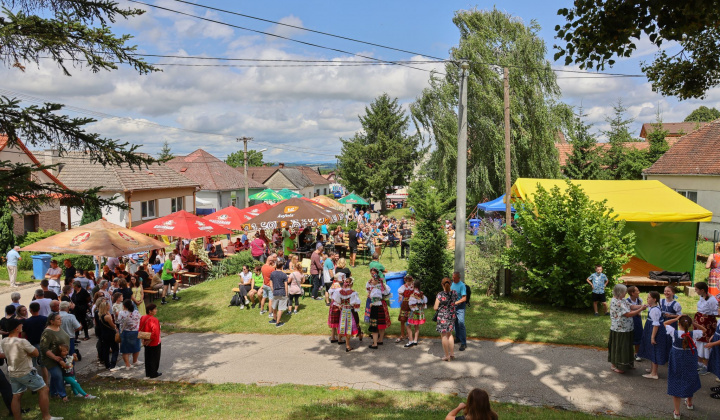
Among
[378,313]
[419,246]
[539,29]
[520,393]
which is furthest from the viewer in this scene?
[539,29]

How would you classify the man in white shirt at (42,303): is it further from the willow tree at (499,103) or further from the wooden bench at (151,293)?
the willow tree at (499,103)

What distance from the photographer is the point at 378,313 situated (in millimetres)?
10562

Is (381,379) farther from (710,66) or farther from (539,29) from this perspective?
(539,29)

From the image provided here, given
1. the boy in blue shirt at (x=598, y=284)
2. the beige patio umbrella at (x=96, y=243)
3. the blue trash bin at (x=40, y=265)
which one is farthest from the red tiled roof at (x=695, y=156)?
the blue trash bin at (x=40, y=265)

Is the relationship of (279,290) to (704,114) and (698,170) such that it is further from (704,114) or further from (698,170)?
(704,114)

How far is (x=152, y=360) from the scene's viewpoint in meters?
9.38

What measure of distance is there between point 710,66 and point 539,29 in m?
21.0

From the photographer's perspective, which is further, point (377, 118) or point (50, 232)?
point (377, 118)

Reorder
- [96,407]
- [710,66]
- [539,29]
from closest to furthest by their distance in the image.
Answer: [96,407] → [710,66] → [539,29]

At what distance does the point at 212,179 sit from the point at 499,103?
3397cm

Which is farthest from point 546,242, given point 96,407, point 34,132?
point 34,132

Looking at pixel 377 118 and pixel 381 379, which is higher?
Answer: pixel 377 118

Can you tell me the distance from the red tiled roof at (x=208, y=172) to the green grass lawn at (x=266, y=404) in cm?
4505

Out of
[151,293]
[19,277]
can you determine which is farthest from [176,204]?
[151,293]
